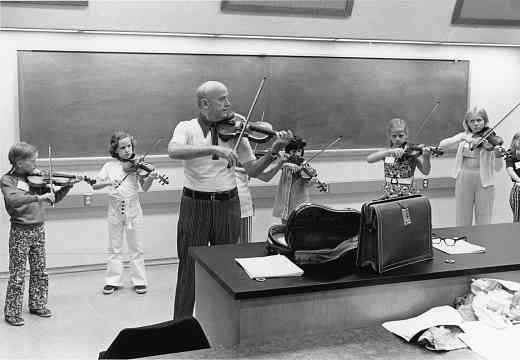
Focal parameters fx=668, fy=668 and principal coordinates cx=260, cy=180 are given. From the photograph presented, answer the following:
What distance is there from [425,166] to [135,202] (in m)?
2.31

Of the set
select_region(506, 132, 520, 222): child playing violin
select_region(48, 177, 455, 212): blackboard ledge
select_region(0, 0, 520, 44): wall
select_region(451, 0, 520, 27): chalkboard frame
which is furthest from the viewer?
select_region(506, 132, 520, 222): child playing violin

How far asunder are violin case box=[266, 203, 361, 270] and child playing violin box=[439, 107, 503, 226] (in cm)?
346

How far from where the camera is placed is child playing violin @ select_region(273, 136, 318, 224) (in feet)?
16.3

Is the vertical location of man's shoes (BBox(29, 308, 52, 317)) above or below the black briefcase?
below

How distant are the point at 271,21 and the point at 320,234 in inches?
94.5

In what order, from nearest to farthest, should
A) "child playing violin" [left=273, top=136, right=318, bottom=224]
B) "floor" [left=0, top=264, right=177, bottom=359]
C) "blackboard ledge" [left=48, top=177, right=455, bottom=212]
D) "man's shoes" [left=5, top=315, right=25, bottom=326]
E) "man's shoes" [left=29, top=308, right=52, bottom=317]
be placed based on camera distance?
1. "floor" [left=0, top=264, right=177, bottom=359]
2. "man's shoes" [left=5, top=315, right=25, bottom=326]
3. "man's shoes" [left=29, top=308, right=52, bottom=317]
4. "child playing violin" [left=273, top=136, right=318, bottom=224]
5. "blackboard ledge" [left=48, top=177, right=455, bottom=212]

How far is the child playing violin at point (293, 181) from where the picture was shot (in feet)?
16.3

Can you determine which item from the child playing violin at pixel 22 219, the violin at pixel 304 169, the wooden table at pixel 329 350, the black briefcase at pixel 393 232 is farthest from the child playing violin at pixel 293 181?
the wooden table at pixel 329 350

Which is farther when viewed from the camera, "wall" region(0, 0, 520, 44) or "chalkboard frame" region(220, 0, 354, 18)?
"chalkboard frame" region(220, 0, 354, 18)

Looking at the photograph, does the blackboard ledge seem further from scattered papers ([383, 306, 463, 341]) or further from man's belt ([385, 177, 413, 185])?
scattered papers ([383, 306, 463, 341])

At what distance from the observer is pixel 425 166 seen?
5.37m

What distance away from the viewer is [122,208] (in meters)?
4.93

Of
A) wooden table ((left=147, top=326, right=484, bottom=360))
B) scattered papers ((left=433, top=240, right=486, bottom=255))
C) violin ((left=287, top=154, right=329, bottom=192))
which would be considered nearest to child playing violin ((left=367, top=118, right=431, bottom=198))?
violin ((left=287, top=154, right=329, bottom=192))

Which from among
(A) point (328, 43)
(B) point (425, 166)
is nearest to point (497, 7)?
(B) point (425, 166)
